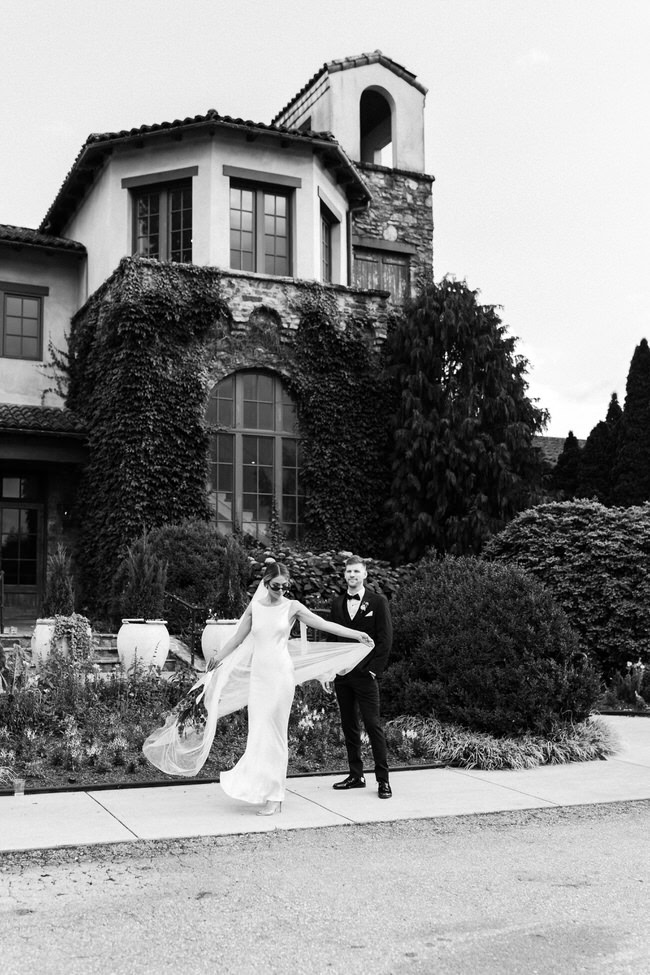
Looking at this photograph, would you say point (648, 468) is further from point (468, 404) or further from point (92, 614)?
point (92, 614)

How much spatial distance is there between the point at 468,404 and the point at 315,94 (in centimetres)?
970

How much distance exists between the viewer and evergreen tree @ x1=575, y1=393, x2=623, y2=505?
31594mm

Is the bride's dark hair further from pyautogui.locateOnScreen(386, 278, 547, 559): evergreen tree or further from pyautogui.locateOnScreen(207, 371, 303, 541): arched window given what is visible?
pyautogui.locateOnScreen(386, 278, 547, 559): evergreen tree

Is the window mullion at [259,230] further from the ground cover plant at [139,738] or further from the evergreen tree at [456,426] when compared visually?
the ground cover plant at [139,738]

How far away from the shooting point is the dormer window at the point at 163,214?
19547mm

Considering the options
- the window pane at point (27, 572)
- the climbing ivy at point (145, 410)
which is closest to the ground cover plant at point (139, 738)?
the climbing ivy at point (145, 410)

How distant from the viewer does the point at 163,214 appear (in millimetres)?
19766

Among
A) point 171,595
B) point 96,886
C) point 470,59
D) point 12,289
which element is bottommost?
point 96,886

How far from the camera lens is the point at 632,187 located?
54.2 feet

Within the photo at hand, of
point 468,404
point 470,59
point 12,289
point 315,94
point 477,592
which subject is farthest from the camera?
point 315,94

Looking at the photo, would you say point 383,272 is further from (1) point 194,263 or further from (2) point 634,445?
(2) point 634,445

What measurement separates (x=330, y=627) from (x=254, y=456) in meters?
11.9

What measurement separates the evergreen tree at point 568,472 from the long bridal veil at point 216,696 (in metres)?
26.2

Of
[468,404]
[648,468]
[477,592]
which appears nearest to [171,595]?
[477,592]
